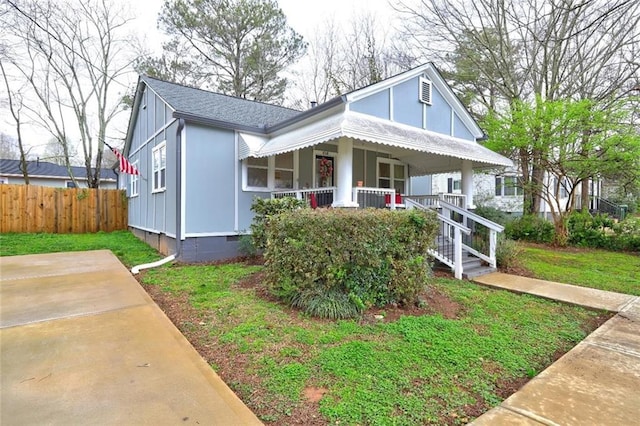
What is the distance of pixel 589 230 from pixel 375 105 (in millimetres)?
8690

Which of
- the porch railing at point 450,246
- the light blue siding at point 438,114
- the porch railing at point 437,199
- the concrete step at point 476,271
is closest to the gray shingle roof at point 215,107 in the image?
the light blue siding at point 438,114

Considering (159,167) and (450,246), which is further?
(159,167)

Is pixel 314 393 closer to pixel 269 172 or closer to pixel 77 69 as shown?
pixel 269 172

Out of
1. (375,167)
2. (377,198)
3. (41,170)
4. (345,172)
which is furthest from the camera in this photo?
(41,170)

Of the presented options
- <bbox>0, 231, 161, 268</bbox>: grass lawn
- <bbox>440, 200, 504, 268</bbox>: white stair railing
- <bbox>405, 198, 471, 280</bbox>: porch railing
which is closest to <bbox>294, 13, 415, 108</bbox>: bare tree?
<bbox>440, 200, 504, 268</bbox>: white stair railing

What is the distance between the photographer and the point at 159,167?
33.2 ft

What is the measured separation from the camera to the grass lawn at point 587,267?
6.40m

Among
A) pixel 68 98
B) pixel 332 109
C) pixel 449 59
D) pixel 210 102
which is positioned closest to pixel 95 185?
pixel 68 98

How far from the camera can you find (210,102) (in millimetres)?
10023

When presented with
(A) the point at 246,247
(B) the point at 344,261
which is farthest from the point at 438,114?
(B) the point at 344,261

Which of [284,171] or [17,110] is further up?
[17,110]

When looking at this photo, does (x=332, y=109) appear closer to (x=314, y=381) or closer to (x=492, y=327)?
(x=492, y=327)

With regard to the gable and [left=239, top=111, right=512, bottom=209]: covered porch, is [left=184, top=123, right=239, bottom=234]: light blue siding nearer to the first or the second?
[left=239, top=111, right=512, bottom=209]: covered porch

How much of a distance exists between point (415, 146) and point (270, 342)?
19.5 feet
